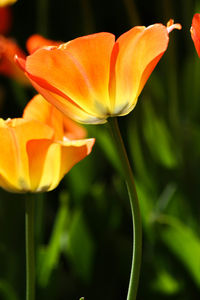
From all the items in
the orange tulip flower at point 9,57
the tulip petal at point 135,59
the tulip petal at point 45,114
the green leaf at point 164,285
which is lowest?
the green leaf at point 164,285

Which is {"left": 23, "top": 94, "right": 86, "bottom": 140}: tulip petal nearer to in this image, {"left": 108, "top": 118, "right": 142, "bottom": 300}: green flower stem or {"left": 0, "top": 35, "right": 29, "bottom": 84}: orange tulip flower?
{"left": 108, "top": 118, "right": 142, "bottom": 300}: green flower stem

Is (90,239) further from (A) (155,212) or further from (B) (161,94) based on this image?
(B) (161,94)

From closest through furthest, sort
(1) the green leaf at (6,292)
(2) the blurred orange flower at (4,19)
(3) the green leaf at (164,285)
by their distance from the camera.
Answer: (1) the green leaf at (6,292) → (3) the green leaf at (164,285) → (2) the blurred orange flower at (4,19)

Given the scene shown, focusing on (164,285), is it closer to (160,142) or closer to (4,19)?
(160,142)

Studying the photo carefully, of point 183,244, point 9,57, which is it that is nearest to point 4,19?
point 9,57

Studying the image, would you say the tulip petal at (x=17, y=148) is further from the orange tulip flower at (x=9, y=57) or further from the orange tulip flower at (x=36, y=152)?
the orange tulip flower at (x=9, y=57)

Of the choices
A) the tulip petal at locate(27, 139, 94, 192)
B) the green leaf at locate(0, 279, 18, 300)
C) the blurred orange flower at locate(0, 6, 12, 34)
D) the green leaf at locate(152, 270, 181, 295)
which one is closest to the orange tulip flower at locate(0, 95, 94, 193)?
the tulip petal at locate(27, 139, 94, 192)

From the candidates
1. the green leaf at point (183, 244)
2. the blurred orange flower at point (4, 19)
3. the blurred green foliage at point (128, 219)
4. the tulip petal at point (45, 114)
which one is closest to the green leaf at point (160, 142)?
the blurred green foliage at point (128, 219)
